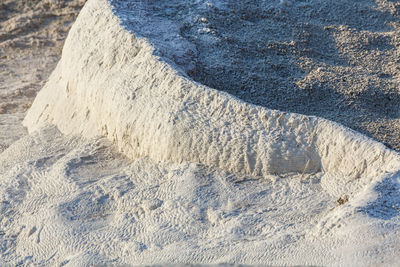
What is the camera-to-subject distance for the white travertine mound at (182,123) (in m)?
2.13

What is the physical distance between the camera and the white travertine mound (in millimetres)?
2133

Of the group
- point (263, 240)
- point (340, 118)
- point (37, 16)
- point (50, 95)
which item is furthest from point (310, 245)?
point (37, 16)

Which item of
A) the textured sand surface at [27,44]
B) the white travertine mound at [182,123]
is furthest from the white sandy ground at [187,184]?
the textured sand surface at [27,44]

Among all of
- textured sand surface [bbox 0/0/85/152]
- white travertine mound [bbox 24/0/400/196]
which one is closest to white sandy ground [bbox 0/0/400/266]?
white travertine mound [bbox 24/0/400/196]

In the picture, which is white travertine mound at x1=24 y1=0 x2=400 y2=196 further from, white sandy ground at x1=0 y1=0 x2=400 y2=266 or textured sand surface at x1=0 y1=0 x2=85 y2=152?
textured sand surface at x1=0 y1=0 x2=85 y2=152

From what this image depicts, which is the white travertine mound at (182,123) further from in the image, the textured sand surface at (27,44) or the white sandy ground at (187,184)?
the textured sand surface at (27,44)

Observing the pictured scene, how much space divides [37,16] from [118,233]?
4368mm

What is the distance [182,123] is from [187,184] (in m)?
0.25

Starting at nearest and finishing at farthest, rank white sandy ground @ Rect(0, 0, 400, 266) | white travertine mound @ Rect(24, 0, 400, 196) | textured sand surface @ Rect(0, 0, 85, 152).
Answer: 1. white sandy ground @ Rect(0, 0, 400, 266)
2. white travertine mound @ Rect(24, 0, 400, 196)
3. textured sand surface @ Rect(0, 0, 85, 152)

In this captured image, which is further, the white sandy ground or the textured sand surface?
the textured sand surface

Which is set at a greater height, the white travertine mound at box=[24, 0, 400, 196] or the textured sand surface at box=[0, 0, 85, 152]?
the white travertine mound at box=[24, 0, 400, 196]

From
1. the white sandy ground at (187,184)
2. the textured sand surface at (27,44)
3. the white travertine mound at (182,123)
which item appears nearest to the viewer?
the white sandy ground at (187,184)

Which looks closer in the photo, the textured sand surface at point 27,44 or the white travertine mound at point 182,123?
the white travertine mound at point 182,123

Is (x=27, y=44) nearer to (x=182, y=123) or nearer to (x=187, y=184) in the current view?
(x=182, y=123)
